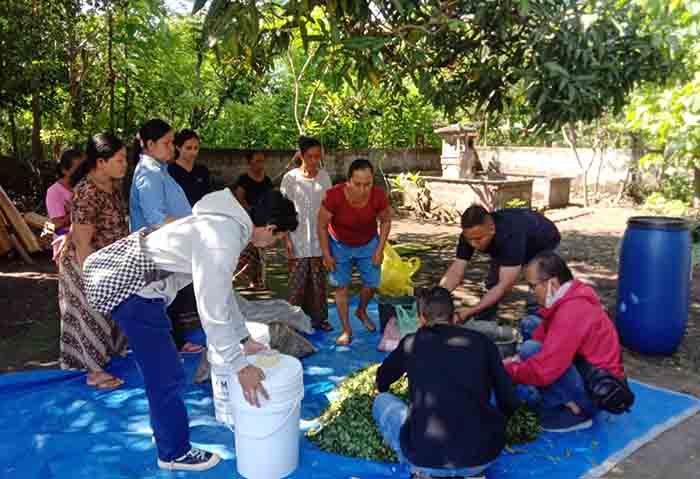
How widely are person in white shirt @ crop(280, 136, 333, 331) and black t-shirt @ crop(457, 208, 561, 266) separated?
1240 millimetres

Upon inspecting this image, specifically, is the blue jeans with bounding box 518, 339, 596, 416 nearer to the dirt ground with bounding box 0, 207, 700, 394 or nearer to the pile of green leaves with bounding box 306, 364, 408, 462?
the pile of green leaves with bounding box 306, 364, 408, 462

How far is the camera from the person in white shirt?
14.8ft

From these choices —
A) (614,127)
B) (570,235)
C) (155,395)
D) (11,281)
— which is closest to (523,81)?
(155,395)

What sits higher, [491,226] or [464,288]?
[491,226]

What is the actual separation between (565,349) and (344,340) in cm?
193

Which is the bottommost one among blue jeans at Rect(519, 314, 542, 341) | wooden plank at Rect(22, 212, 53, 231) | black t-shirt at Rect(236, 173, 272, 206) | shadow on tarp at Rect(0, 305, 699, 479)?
shadow on tarp at Rect(0, 305, 699, 479)

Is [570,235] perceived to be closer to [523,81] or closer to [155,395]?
[523,81]

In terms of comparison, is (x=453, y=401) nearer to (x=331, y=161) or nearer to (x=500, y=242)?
(x=500, y=242)

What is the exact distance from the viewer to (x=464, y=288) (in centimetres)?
608

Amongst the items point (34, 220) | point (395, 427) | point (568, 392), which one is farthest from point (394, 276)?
point (34, 220)

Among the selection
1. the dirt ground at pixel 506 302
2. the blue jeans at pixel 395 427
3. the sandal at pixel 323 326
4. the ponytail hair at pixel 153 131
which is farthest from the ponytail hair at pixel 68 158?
the blue jeans at pixel 395 427

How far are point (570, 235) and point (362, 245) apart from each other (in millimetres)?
6045

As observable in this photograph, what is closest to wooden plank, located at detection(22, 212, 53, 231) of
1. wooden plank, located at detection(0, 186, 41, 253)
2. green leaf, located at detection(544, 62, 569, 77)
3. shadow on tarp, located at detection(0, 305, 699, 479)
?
wooden plank, located at detection(0, 186, 41, 253)

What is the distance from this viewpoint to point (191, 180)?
459 cm
